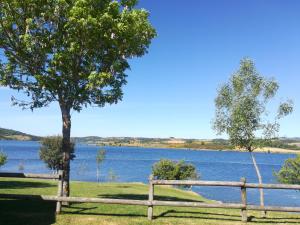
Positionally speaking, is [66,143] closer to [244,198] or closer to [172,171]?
[244,198]

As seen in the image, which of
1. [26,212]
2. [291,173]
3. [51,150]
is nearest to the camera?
[26,212]

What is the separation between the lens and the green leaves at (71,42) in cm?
2041

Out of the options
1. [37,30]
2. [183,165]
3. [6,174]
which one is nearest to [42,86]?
[37,30]

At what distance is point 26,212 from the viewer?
1914cm

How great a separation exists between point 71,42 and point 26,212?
346 inches

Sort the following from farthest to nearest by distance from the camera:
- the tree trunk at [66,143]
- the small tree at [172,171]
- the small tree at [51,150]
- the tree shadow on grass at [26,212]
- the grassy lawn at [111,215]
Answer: the small tree at [51,150] → the small tree at [172,171] → the tree trunk at [66,143] → the grassy lawn at [111,215] → the tree shadow on grass at [26,212]

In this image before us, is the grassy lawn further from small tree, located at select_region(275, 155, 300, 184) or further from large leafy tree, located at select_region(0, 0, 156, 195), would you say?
small tree, located at select_region(275, 155, 300, 184)

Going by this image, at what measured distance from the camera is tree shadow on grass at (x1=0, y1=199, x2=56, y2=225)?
17.4 m

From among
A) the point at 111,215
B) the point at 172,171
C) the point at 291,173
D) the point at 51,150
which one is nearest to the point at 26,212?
the point at 111,215

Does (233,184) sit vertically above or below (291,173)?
above

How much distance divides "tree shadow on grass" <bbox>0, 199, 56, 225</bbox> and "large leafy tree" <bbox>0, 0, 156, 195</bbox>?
192cm

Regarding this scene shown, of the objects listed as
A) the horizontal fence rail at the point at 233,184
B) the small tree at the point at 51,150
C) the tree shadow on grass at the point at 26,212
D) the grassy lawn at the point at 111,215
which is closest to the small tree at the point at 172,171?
the small tree at the point at 51,150

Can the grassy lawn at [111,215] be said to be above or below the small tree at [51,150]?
below

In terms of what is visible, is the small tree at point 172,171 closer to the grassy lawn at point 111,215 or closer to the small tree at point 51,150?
the small tree at point 51,150
